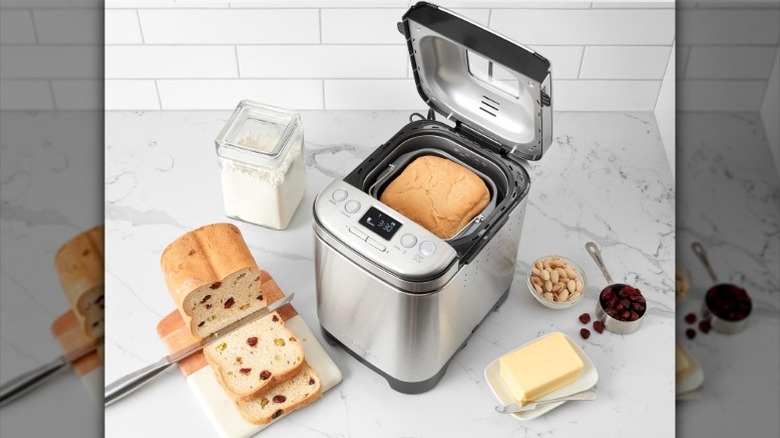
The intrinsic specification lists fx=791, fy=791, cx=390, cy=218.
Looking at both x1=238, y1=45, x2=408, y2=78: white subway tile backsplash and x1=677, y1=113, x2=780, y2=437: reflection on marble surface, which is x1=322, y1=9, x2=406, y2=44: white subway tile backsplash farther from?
x1=677, y1=113, x2=780, y2=437: reflection on marble surface

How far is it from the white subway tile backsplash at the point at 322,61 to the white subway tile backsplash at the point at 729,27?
173 centimetres

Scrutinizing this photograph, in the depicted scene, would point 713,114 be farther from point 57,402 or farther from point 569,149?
point 569,149

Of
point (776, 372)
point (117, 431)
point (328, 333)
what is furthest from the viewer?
point (328, 333)

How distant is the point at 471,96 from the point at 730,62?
4.59 ft

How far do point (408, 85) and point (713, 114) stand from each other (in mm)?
1818

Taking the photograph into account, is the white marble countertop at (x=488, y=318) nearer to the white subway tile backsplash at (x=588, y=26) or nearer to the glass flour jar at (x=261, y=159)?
the glass flour jar at (x=261, y=159)

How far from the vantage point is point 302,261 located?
1.78 metres

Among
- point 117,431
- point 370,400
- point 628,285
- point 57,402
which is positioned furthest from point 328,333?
point 57,402

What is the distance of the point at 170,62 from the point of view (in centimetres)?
192

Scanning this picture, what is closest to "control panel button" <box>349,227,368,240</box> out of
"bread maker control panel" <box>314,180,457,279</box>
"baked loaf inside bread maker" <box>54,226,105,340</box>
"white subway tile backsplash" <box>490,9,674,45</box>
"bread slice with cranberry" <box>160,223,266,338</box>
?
"bread maker control panel" <box>314,180,457,279</box>

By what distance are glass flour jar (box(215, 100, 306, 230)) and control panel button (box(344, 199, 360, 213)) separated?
301 mm

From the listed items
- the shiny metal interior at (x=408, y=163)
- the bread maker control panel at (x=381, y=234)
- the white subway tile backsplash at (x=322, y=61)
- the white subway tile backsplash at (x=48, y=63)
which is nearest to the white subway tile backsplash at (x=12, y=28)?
the white subway tile backsplash at (x=48, y=63)

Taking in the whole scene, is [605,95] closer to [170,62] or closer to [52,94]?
[170,62]

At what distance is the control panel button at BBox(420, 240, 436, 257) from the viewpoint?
1.31 meters
